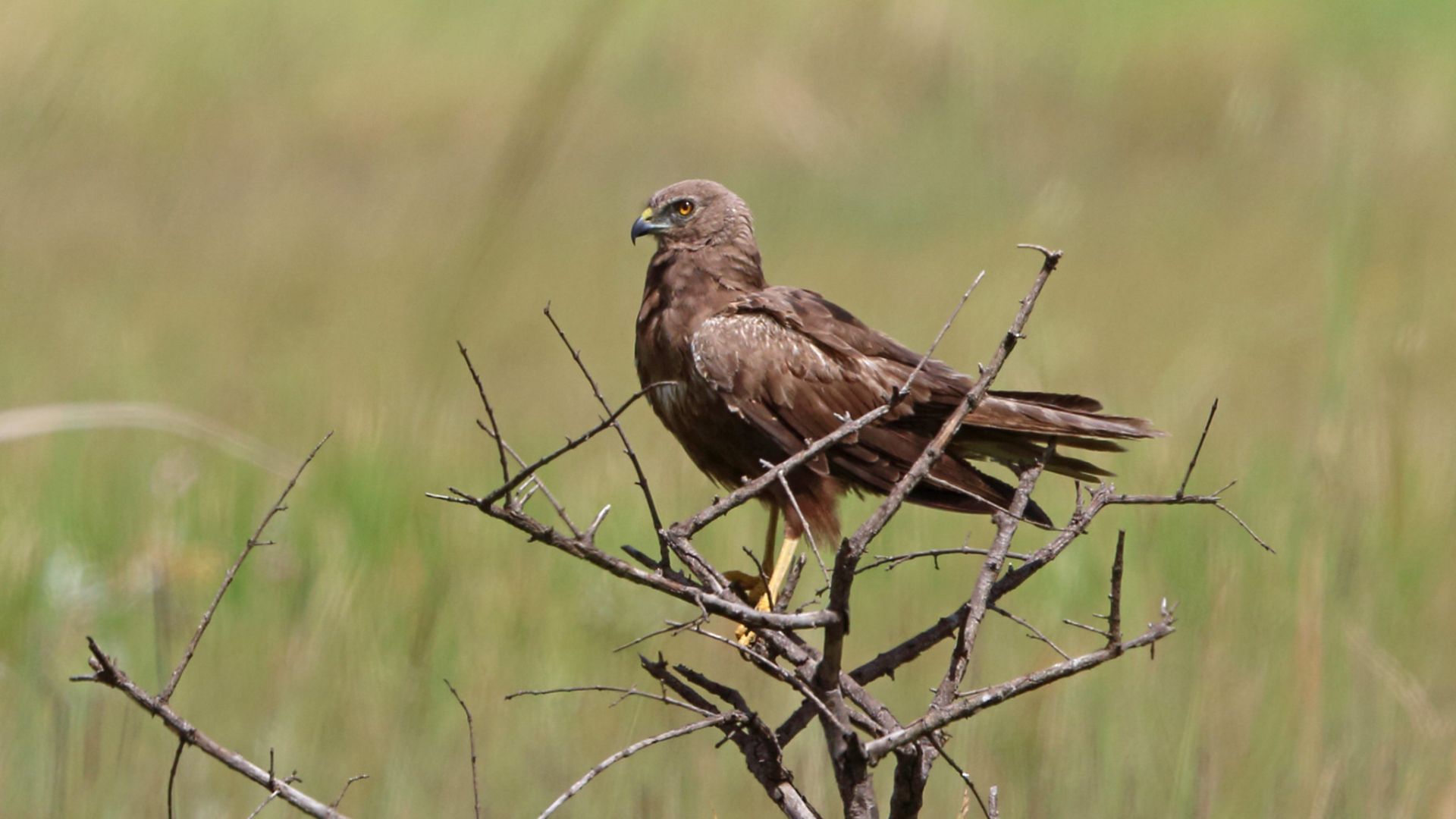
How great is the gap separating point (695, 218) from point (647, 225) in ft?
0.41

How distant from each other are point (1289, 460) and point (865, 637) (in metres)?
2.08

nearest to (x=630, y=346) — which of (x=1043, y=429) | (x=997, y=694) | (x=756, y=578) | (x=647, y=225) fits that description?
(x=647, y=225)

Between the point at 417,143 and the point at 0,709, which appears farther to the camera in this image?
the point at 417,143

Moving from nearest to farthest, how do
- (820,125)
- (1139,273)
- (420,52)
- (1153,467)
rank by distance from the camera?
(1153,467)
(820,125)
(1139,273)
(420,52)

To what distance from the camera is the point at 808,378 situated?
13.8ft

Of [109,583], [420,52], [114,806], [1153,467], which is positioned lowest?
[114,806]

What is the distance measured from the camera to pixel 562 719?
5082 millimetres

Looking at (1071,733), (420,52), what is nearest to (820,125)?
(1071,733)

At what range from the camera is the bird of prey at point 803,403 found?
3803 millimetres

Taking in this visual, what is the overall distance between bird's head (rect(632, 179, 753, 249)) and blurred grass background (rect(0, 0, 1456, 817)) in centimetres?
61

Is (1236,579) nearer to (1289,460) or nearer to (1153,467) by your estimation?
(1153,467)

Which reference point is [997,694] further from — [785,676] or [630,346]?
[630,346]

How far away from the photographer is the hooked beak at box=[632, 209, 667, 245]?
471cm

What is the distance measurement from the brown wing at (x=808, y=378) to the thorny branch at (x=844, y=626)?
4.73ft
